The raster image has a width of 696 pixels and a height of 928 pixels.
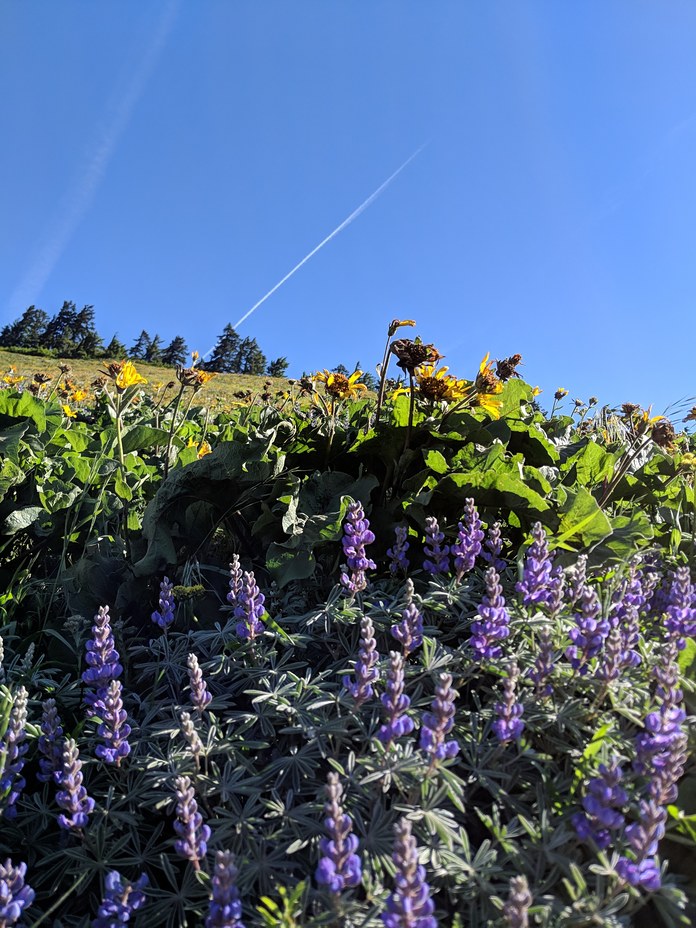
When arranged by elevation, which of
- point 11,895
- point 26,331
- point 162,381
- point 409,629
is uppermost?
point 26,331

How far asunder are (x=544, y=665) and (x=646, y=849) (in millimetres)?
490

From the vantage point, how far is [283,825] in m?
1.46

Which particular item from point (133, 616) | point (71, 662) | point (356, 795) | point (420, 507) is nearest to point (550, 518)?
point (420, 507)

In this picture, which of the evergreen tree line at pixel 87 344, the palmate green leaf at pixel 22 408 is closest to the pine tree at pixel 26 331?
the evergreen tree line at pixel 87 344

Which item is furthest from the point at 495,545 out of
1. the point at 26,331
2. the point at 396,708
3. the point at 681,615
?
the point at 26,331

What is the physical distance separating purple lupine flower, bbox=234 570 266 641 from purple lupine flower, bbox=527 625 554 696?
0.81 meters

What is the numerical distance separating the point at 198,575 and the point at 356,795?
1187 millimetres

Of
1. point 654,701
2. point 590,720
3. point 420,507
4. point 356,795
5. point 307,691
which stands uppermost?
point 420,507

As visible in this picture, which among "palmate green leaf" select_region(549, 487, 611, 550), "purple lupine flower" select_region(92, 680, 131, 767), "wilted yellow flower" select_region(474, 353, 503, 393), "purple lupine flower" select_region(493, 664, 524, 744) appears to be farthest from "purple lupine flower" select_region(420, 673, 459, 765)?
"wilted yellow flower" select_region(474, 353, 503, 393)

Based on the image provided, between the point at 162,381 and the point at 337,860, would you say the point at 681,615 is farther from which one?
the point at 162,381

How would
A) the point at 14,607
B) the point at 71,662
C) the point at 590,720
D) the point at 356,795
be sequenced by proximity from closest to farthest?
1. the point at 356,795
2. the point at 590,720
3. the point at 71,662
4. the point at 14,607

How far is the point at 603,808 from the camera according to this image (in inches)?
48.9

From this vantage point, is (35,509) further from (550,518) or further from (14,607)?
(550,518)

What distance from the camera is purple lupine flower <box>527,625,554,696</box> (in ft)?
5.19
